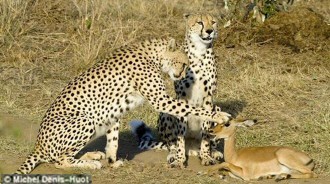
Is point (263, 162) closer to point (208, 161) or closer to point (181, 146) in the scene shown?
point (208, 161)

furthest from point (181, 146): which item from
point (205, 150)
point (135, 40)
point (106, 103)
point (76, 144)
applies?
point (135, 40)

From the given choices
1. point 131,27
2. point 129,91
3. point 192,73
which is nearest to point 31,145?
point 129,91

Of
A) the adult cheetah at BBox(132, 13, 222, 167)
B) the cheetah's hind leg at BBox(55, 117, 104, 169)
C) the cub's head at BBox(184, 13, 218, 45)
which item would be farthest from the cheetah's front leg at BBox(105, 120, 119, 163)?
the cub's head at BBox(184, 13, 218, 45)

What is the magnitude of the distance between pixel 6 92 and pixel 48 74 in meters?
0.80

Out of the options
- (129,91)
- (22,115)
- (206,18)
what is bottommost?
(22,115)

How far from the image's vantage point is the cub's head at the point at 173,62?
Result: 5840 mm

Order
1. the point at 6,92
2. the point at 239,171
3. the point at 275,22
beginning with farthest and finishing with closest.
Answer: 1. the point at 275,22
2. the point at 6,92
3. the point at 239,171

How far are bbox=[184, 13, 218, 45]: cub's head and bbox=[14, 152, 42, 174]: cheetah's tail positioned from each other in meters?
1.49

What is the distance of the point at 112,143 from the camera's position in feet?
19.4

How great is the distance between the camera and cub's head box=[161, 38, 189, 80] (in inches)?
230

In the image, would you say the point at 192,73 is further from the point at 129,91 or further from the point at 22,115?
Result: the point at 22,115

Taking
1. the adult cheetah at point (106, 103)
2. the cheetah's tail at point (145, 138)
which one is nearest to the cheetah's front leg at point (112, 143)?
the adult cheetah at point (106, 103)

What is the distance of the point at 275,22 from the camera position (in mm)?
9352

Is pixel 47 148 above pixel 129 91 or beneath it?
beneath
